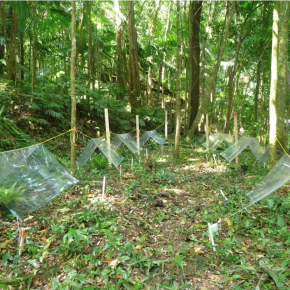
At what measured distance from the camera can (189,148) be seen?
977cm

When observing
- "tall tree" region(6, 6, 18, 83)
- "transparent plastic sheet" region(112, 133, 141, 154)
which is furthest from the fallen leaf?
"tall tree" region(6, 6, 18, 83)

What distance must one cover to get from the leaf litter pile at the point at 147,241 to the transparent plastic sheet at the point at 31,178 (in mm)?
302

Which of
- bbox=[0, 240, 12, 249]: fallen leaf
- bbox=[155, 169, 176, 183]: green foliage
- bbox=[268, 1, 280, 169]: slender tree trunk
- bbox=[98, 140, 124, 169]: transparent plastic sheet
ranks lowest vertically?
bbox=[155, 169, 176, 183]: green foliage

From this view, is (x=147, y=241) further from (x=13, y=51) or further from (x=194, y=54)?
(x=194, y=54)

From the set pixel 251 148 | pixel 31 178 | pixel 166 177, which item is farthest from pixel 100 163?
pixel 251 148

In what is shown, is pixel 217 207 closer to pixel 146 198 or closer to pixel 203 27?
pixel 146 198

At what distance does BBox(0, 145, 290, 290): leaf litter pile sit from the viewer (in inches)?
101

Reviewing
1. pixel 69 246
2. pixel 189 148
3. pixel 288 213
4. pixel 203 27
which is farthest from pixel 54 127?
pixel 203 27

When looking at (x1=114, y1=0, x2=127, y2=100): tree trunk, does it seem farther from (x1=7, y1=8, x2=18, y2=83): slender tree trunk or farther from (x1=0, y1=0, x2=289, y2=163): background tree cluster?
(x1=7, y1=8, x2=18, y2=83): slender tree trunk

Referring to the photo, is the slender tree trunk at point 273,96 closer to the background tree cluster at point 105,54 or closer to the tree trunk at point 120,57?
the background tree cluster at point 105,54

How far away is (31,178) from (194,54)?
32.7 ft

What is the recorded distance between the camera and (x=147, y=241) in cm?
333

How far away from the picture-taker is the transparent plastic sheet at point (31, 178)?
3.46 metres

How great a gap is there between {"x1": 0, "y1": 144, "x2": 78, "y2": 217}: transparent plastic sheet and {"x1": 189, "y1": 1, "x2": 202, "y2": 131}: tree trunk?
8452 millimetres
